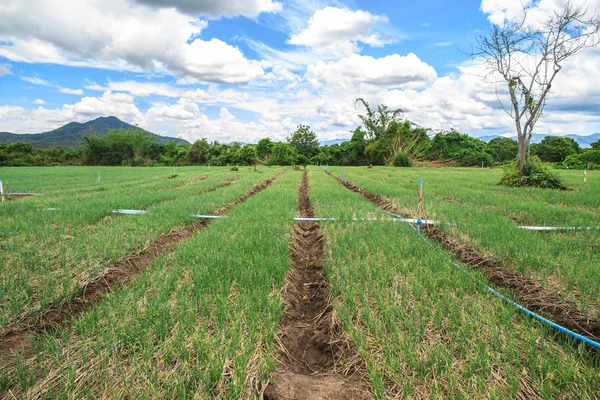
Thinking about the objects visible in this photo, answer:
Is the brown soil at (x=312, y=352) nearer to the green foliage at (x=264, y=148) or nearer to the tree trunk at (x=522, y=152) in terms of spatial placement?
the tree trunk at (x=522, y=152)

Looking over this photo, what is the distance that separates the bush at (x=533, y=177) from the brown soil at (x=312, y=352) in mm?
11292

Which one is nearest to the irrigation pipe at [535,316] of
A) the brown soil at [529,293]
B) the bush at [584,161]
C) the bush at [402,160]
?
the brown soil at [529,293]

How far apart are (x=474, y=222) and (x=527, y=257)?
81.6 inches

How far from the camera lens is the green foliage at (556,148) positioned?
126ft

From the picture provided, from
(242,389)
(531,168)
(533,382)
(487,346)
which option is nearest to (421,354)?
(487,346)

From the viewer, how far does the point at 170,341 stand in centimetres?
225

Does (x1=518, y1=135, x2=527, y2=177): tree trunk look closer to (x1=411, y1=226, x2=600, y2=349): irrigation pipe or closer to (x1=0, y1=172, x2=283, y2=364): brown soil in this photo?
(x1=411, y1=226, x2=600, y2=349): irrigation pipe

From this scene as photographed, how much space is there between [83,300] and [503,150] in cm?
5093

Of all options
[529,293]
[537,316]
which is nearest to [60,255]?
[537,316]

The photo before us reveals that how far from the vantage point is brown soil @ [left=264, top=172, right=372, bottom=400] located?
6.42 feet

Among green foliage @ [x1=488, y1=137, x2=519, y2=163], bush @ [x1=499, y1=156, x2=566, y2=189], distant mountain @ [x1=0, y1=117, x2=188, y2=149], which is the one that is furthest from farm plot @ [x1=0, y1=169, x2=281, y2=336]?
distant mountain @ [x1=0, y1=117, x2=188, y2=149]

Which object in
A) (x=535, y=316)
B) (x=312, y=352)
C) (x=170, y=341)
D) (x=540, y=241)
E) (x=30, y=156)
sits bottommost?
(x=312, y=352)

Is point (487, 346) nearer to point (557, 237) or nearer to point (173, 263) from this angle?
point (173, 263)

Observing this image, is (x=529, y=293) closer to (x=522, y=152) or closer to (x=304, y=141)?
(x=522, y=152)
